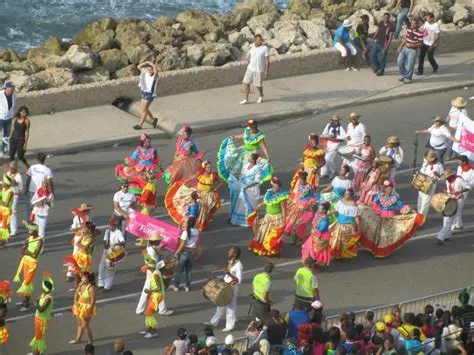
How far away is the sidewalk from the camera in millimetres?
28188

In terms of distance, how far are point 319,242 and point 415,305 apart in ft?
7.40

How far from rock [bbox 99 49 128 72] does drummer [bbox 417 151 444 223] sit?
30.4 feet

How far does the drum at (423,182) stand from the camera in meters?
24.6

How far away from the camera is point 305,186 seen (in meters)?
23.7

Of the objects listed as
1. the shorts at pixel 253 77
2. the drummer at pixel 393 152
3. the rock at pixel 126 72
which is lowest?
the rock at pixel 126 72

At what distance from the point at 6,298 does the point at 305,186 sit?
19.2ft

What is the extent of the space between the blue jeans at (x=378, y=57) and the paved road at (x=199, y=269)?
14.0 feet

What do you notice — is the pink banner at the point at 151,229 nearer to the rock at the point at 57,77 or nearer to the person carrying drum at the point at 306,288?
the person carrying drum at the point at 306,288

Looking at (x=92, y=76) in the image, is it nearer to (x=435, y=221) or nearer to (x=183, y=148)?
(x=183, y=148)

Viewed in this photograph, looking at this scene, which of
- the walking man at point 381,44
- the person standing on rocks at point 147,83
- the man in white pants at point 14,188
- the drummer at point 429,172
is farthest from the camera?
the walking man at point 381,44

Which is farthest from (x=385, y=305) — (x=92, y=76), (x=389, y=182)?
(x=92, y=76)

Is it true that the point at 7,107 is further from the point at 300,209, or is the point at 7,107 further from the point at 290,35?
the point at 290,35

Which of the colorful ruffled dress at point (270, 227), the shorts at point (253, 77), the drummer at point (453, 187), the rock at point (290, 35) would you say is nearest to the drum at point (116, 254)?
the colorful ruffled dress at point (270, 227)

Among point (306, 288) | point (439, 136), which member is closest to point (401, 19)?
point (439, 136)
